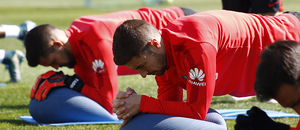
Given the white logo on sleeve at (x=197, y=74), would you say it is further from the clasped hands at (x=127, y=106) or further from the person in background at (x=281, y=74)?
the person in background at (x=281, y=74)

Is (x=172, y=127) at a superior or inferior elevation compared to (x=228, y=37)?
inferior

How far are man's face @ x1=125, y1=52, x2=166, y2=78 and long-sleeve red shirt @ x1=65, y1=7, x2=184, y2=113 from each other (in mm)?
1499

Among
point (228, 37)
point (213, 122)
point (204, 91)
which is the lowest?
point (213, 122)

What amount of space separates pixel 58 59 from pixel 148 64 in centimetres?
201

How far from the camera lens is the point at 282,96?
2.49 meters

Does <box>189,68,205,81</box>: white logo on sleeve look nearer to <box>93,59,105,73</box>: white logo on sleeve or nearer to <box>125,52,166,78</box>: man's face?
<box>125,52,166,78</box>: man's face

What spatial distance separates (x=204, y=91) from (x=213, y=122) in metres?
0.44

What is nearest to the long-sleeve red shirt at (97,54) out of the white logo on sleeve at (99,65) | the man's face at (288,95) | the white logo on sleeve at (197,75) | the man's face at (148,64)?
the white logo on sleeve at (99,65)

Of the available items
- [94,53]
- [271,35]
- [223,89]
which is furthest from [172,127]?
[94,53]

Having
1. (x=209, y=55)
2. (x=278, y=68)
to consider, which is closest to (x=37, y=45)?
(x=209, y=55)

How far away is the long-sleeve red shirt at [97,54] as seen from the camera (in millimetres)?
4863

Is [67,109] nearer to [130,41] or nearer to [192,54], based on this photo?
[130,41]

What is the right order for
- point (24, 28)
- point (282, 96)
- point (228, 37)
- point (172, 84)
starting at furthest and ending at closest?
1. point (24, 28)
2. point (172, 84)
3. point (228, 37)
4. point (282, 96)

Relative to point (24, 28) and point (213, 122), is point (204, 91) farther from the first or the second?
point (24, 28)
